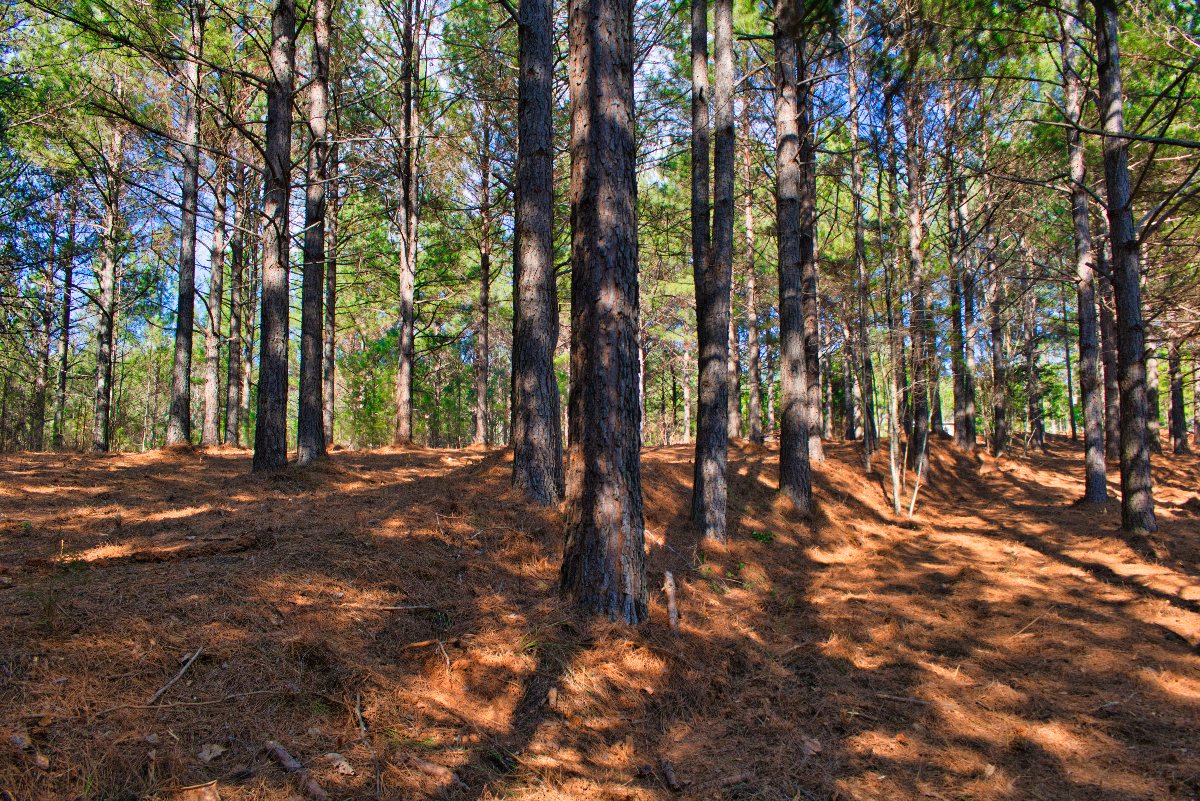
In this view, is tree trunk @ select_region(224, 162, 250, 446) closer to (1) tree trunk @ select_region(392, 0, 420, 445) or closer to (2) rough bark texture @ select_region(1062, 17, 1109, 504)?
(1) tree trunk @ select_region(392, 0, 420, 445)

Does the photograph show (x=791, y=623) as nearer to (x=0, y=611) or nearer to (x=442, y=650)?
(x=442, y=650)

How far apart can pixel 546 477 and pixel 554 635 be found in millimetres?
2563

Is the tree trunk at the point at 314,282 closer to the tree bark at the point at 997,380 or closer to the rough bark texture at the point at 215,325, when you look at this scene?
the rough bark texture at the point at 215,325

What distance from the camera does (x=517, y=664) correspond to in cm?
396

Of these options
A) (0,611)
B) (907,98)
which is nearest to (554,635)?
(0,611)

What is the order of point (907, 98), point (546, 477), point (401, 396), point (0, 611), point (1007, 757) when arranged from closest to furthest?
point (0, 611) → point (1007, 757) → point (546, 477) → point (907, 98) → point (401, 396)

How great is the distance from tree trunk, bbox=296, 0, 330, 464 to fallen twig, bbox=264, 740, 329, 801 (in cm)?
731

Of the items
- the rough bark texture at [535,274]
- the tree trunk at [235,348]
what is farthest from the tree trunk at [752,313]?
the tree trunk at [235,348]

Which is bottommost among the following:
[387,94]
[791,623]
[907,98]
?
[791,623]

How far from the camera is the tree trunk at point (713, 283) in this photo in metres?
7.51

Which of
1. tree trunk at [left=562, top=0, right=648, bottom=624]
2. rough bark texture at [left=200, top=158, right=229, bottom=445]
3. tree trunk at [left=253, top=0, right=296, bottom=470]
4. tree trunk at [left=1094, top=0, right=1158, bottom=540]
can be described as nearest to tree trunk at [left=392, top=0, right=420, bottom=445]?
rough bark texture at [left=200, top=158, right=229, bottom=445]

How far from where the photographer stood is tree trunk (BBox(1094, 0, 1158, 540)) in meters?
7.26

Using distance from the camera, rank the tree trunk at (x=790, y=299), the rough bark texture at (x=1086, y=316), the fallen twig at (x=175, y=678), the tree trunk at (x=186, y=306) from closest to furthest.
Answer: the fallen twig at (x=175, y=678) → the tree trunk at (x=790, y=299) → the rough bark texture at (x=1086, y=316) → the tree trunk at (x=186, y=306)

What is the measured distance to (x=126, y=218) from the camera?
17719mm
